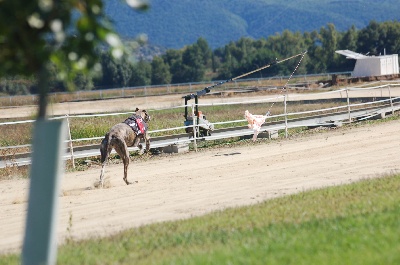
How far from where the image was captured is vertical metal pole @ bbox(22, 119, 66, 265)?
6430 mm

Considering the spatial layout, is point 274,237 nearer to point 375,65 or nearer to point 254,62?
point 375,65

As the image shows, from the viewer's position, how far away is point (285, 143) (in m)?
24.5

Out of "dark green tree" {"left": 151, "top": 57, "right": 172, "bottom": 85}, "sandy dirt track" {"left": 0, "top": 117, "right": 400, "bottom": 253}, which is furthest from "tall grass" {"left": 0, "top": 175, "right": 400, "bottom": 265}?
"dark green tree" {"left": 151, "top": 57, "right": 172, "bottom": 85}

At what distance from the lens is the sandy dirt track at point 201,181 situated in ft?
42.9

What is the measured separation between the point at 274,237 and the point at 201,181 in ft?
26.3

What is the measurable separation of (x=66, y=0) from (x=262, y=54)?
110 metres

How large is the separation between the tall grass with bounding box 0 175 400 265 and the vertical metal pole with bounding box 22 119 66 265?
6.43ft

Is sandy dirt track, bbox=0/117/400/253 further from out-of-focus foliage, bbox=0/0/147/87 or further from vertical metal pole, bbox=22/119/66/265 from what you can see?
out-of-focus foliage, bbox=0/0/147/87

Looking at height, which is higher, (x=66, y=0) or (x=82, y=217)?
(x=66, y=0)

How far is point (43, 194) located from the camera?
651cm

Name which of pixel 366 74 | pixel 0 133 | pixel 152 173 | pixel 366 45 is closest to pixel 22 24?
pixel 152 173

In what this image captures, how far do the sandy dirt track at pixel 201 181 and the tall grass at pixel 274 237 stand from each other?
1.22 metres

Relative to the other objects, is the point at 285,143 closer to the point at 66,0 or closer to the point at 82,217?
the point at 82,217

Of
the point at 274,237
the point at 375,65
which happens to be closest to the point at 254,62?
the point at 375,65
